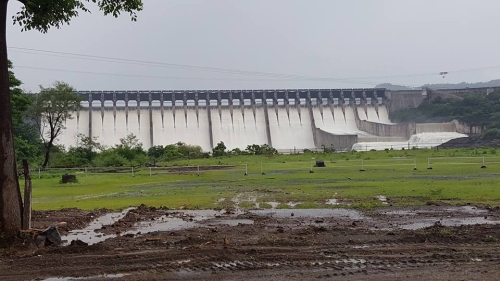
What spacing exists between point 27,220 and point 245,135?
80.9 meters

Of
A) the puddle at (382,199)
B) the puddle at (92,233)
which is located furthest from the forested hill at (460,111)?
the puddle at (92,233)

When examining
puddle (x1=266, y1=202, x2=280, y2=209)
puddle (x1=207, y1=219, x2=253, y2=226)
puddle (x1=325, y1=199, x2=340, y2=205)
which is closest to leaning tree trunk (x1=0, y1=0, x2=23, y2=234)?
puddle (x1=207, y1=219, x2=253, y2=226)

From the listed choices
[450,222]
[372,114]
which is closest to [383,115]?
[372,114]

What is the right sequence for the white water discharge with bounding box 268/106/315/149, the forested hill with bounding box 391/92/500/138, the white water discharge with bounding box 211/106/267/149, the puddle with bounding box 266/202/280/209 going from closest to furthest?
the puddle with bounding box 266/202/280/209 < the forested hill with bounding box 391/92/500/138 < the white water discharge with bounding box 211/106/267/149 < the white water discharge with bounding box 268/106/315/149

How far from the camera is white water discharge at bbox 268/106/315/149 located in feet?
301

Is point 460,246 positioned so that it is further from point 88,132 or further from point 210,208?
point 88,132

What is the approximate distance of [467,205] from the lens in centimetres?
1553

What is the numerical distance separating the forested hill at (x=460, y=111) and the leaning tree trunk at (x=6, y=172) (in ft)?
286

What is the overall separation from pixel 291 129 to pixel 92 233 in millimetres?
82506

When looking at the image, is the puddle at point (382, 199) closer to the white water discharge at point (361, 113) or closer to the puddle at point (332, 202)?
the puddle at point (332, 202)

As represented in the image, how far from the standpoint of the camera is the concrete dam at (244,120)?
8700 cm

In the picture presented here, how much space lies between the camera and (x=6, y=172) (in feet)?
32.5

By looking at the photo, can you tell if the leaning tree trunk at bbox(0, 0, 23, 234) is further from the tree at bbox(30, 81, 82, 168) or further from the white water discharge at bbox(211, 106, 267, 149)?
the white water discharge at bbox(211, 106, 267, 149)

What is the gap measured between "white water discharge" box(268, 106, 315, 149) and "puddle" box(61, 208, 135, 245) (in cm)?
7665
